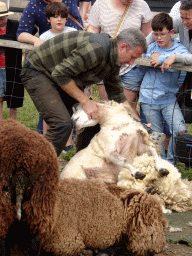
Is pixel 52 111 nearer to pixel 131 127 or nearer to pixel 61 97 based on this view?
pixel 61 97

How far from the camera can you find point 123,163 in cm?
366

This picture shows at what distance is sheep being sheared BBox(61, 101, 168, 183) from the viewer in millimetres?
3857

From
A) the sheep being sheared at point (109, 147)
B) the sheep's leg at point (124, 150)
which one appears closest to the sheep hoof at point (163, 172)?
the sheep being sheared at point (109, 147)

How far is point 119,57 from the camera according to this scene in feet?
13.0

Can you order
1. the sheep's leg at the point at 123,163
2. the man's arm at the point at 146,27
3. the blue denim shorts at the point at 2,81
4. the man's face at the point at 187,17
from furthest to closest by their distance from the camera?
the blue denim shorts at the point at 2,81, the man's arm at the point at 146,27, the man's face at the point at 187,17, the sheep's leg at the point at 123,163

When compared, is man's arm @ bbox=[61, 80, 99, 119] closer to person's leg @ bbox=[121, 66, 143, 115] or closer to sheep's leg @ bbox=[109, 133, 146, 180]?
sheep's leg @ bbox=[109, 133, 146, 180]

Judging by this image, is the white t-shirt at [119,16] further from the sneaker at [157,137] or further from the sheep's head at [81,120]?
the sheep's head at [81,120]

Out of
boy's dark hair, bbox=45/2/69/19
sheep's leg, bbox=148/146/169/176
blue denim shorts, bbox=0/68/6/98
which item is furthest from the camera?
blue denim shorts, bbox=0/68/6/98

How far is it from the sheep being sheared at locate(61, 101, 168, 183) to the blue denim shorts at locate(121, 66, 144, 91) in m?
1.22

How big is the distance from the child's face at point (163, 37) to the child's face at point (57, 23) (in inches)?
46.5

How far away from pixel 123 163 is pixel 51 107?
0.93m

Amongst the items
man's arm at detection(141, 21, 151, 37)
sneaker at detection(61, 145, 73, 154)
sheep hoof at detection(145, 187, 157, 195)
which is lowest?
sneaker at detection(61, 145, 73, 154)

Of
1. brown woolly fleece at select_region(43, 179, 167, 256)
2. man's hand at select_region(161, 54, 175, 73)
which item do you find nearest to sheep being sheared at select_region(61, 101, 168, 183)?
brown woolly fleece at select_region(43, 179, 167, 256)

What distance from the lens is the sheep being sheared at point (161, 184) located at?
12.5 ft
